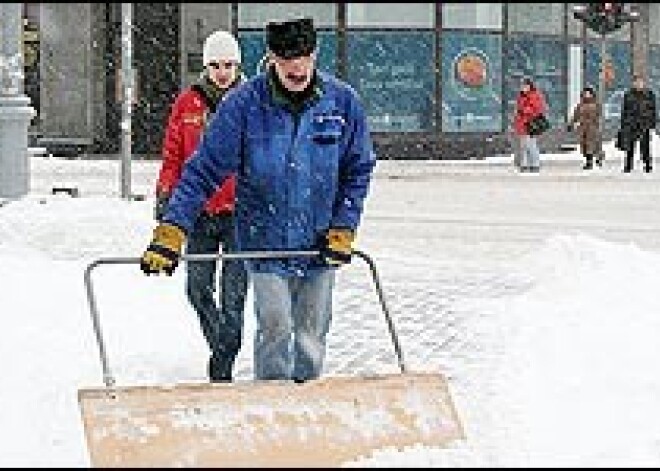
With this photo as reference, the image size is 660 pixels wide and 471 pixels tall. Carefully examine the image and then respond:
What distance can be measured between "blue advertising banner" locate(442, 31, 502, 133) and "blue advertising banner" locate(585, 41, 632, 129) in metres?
4.16

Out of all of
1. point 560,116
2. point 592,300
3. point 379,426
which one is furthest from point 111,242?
point 560,116

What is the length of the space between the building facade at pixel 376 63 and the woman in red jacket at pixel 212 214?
21286 millimetres

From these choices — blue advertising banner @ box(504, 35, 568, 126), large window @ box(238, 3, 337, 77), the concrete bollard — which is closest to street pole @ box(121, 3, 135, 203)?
the concrete bollard

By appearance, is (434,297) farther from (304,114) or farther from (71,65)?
(71,65)

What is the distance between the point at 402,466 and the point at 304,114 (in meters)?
1.39

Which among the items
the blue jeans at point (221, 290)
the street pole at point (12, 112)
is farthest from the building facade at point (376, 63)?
the blue jeans at point (221, 290)

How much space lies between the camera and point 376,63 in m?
29.9

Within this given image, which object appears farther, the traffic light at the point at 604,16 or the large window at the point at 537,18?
the large window at the point at 537,18

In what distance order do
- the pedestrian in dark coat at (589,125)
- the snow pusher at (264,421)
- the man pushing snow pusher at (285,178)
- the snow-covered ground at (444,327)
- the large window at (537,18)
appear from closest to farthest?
the snow pusher at (264,421)
the man pushing snow pusher at (285,178)
the snow-covered ground at (444,327)
the pedestrian in dark coat at (589,125)
the large window at (537,18)

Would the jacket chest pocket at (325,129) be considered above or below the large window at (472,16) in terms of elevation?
below

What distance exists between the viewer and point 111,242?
13.6 m

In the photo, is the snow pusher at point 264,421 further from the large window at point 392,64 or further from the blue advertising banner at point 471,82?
the blue advertising banner at point 471,82

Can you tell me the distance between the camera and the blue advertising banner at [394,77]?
1174 inches

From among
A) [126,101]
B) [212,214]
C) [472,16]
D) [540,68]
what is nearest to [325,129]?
[212,214]
